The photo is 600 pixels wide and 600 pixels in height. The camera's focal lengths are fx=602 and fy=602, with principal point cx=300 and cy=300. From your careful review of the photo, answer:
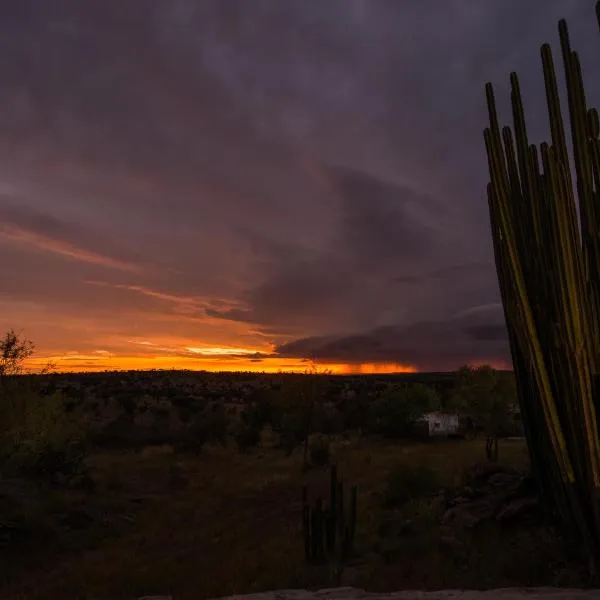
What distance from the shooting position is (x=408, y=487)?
18328mm

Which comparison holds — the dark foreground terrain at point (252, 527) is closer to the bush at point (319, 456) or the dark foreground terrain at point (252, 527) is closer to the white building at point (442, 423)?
the bush at point (319, 456)

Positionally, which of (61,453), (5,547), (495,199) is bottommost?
(5,547)

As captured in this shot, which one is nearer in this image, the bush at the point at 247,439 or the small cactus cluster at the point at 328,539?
the small cactus cluster at the point at 328,539

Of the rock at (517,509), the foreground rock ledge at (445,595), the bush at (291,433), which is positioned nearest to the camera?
the foreground rock ledge at (445,595)

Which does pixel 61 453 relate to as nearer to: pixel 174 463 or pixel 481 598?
pixel 174 463

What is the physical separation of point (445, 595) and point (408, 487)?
9.92 m

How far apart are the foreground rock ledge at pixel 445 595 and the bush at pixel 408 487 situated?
8691 millimetres

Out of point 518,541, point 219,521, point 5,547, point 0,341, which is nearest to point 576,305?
point 518,541

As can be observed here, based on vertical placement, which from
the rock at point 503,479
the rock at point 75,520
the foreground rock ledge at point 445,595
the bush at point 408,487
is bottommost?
the rock at point 75,520

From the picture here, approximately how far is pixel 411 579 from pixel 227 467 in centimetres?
2034

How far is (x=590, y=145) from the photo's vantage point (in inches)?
381

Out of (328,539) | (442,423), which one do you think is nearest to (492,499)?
(328,539)

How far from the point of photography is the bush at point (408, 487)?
59.6ft

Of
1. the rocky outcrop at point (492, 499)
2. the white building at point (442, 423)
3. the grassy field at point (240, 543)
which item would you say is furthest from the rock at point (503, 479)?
the white building at point (442, 423)
